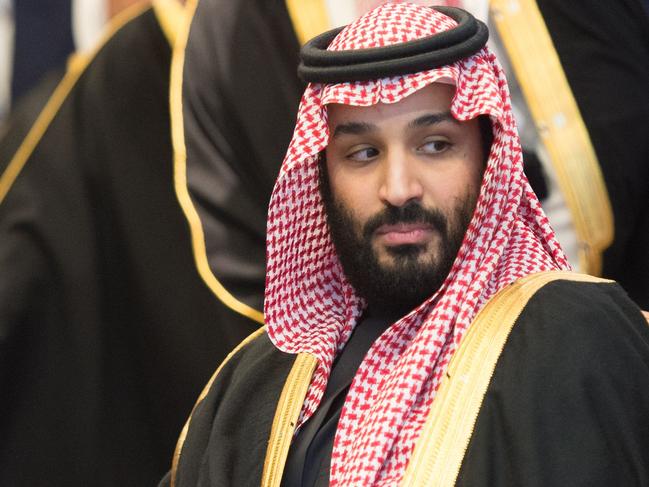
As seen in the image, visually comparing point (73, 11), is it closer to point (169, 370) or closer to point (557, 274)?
point (169, 370)

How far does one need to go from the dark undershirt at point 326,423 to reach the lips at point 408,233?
16cm

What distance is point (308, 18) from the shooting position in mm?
2398

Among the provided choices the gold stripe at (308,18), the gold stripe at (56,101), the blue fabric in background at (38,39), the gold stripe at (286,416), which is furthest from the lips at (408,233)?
the blue fabric in background at (38,39)

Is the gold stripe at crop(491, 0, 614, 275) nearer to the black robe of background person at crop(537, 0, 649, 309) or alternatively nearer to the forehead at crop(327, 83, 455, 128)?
the black robe of background person at crop(537, 0, 649, 309)

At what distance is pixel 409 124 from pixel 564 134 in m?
0.74

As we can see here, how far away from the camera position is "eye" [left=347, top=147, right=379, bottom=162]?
1652 millimetres

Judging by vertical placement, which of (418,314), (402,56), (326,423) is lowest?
(326,423)

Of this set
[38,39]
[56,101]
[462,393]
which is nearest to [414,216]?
[462,393]

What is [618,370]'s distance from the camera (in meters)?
1.41

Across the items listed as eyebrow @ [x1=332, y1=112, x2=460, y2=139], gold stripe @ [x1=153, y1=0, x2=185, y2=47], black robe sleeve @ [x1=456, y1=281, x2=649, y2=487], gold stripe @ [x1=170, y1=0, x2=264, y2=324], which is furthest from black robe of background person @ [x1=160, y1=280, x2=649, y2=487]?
gold stripe @ [x1=153, y1=0, x2=185, y2=47]

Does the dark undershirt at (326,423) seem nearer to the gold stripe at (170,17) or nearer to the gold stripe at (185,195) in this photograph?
the gold stripe at (185,195)

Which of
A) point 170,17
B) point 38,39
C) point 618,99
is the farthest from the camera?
point 38,39

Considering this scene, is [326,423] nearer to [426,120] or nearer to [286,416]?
[286,416]

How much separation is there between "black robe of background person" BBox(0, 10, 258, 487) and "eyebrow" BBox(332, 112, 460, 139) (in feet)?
3.23
